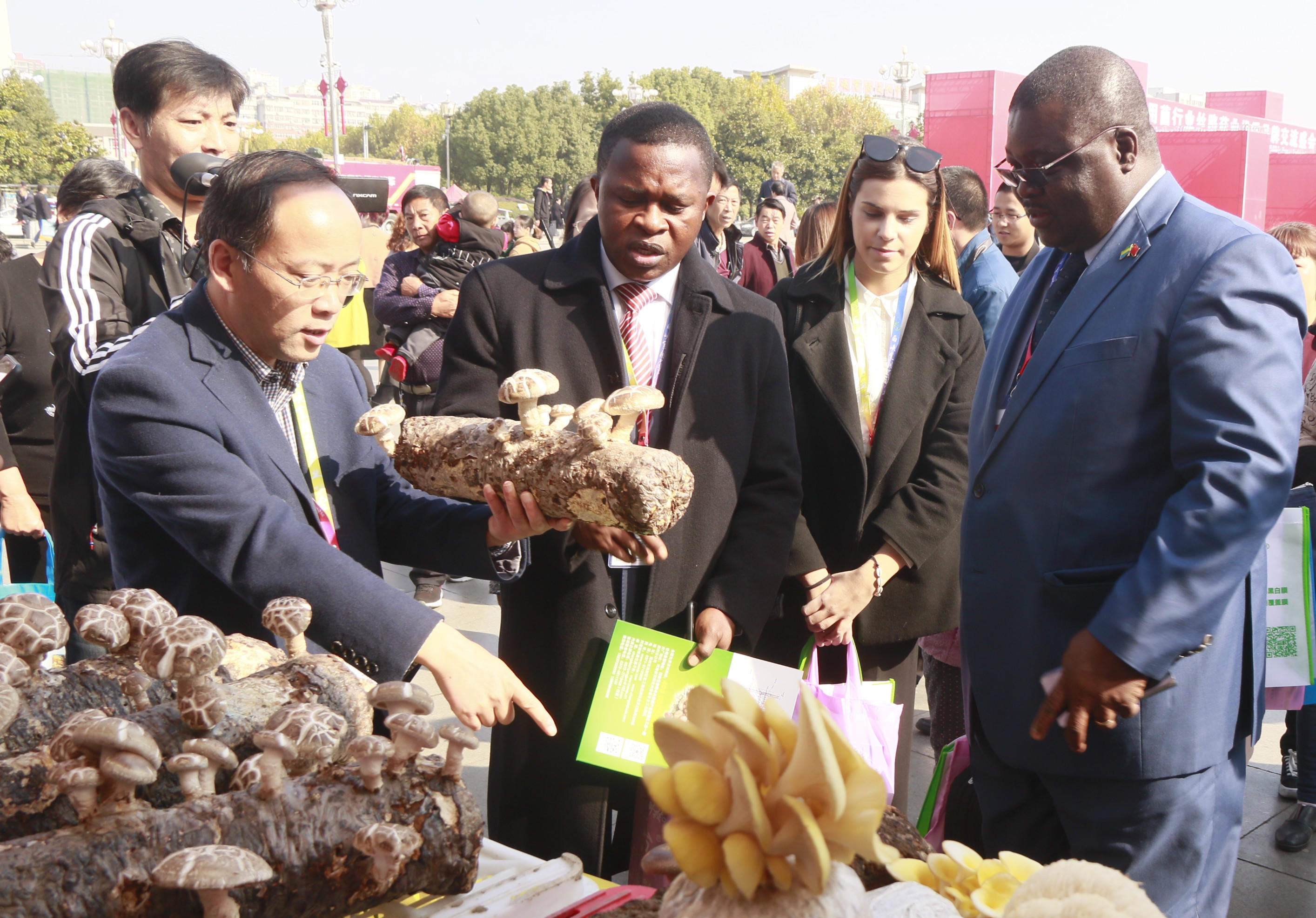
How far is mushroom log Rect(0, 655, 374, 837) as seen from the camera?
1150 mm

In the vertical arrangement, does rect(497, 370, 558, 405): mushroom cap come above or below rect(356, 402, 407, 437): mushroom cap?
above

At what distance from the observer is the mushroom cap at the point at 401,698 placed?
1276 millimetres

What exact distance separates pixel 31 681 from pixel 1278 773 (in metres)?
4.50

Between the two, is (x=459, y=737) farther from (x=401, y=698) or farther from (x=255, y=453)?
(x=255, y=453)

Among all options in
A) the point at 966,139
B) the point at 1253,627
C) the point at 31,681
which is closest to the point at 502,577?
the point at 31,681

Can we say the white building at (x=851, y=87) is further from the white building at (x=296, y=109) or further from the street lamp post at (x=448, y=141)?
the white building at (x=296, y=109)

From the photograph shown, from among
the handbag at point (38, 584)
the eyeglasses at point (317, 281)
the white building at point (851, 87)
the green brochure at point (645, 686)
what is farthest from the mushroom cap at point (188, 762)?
the white building at point (851, 87)

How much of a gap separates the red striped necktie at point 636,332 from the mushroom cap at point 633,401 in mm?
625

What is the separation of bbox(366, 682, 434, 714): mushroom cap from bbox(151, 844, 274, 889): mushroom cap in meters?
0.29

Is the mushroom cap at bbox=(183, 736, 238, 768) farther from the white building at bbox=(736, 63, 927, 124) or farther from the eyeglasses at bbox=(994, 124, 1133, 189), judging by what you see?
the white building at bbox=(736, 63, 927, 124)

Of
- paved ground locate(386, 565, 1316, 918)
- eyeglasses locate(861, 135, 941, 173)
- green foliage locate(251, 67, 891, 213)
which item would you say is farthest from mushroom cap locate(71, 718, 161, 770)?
green foliage locate(251, 67, 891, 213)

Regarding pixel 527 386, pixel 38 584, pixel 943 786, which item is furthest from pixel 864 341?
pixel 38 584

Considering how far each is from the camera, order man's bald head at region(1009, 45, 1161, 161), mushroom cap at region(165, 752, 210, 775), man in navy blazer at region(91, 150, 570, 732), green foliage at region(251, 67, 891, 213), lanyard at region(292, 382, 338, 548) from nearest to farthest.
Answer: mushroom cap at region(165, 752, 210, 775)
man in navy blazer at region(91, 150, 570, 732)
lanyard at region(292, 382, 338, 548)
man's bald head at region(1009, 45, 1161, 161)
green foliage at region(251, 67, 891, 213)

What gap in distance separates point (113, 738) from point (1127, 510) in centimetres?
183
